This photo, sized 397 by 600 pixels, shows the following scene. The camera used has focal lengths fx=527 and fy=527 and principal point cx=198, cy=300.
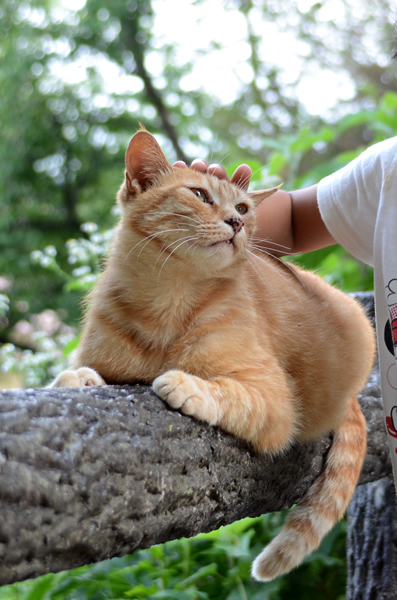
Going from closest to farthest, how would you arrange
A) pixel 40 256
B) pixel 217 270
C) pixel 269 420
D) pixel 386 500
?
pixel 269 420, pixel 217 270, pixel 386 500, pixel 40 256

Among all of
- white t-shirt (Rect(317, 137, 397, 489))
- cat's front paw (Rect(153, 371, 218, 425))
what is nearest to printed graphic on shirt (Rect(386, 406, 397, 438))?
white t-shirt (Rect(317, 137, 397, 489))

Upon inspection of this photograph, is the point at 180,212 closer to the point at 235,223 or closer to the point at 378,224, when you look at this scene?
the point at 235,223

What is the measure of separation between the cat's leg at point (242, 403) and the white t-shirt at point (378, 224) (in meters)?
0.28

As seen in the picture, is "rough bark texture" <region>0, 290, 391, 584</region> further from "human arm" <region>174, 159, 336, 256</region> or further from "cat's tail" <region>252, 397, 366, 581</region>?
"human arm" <region>174, 159, 336, 256</region>

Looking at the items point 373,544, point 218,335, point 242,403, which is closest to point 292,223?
point 218,335

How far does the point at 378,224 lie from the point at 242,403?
2.13 ft

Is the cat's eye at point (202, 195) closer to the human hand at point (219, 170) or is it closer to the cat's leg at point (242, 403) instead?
the human hand at point (219, 170)

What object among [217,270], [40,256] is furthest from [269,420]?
[40,256]

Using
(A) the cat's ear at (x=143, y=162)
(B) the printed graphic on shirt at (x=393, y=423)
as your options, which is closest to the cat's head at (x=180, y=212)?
(A) the cat's ear at (x=143, y=162)

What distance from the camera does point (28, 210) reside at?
4406 mm

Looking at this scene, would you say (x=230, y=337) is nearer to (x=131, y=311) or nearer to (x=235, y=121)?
(x=131, y=311)

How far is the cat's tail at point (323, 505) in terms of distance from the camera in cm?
121

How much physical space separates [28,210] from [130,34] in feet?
5.28

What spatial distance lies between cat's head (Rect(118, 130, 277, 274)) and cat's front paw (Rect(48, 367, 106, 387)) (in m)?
0.29
